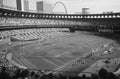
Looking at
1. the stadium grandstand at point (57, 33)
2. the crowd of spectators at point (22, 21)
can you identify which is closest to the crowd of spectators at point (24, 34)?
the stadium grandstand at point (57, 33)

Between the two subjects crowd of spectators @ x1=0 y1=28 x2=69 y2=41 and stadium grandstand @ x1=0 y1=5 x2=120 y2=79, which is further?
crowd of spectators @ x1=0 y1=28 x2=69 y2=41

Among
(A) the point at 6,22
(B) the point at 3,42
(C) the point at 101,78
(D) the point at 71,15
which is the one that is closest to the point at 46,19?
(D) the point at 71,15

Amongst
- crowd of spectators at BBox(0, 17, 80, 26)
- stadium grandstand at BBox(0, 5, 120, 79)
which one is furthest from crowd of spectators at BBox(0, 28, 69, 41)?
crowd of spectators at BBox(0, 17, 80, 26)

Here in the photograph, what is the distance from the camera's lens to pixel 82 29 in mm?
112000

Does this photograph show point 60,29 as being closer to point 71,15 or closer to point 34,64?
point 71,15

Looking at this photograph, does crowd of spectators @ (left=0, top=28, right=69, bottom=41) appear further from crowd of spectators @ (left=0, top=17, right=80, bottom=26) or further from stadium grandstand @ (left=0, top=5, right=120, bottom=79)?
crowd of spectators @ (left=0, top=17, right=80, bottom=26)

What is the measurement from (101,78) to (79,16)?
111409 millimetres

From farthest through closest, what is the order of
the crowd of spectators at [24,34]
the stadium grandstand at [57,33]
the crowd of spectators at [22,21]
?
the crowd of spectators at [22,21] → the crowd of spectators at [24,34] → the stadium grandstand at [57,33]

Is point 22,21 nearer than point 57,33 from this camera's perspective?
Yes

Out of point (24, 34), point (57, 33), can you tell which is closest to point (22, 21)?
point (24, 34)

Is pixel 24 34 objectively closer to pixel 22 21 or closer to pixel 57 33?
pixel 22 21

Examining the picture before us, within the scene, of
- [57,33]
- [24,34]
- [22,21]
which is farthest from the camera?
[57,33]

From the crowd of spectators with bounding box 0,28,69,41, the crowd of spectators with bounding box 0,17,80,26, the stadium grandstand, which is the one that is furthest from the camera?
the crowd of spectators with bounding box 0,17,80,26

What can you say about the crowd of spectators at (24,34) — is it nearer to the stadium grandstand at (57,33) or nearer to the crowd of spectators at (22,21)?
the stadium grandstand at (57,33)
